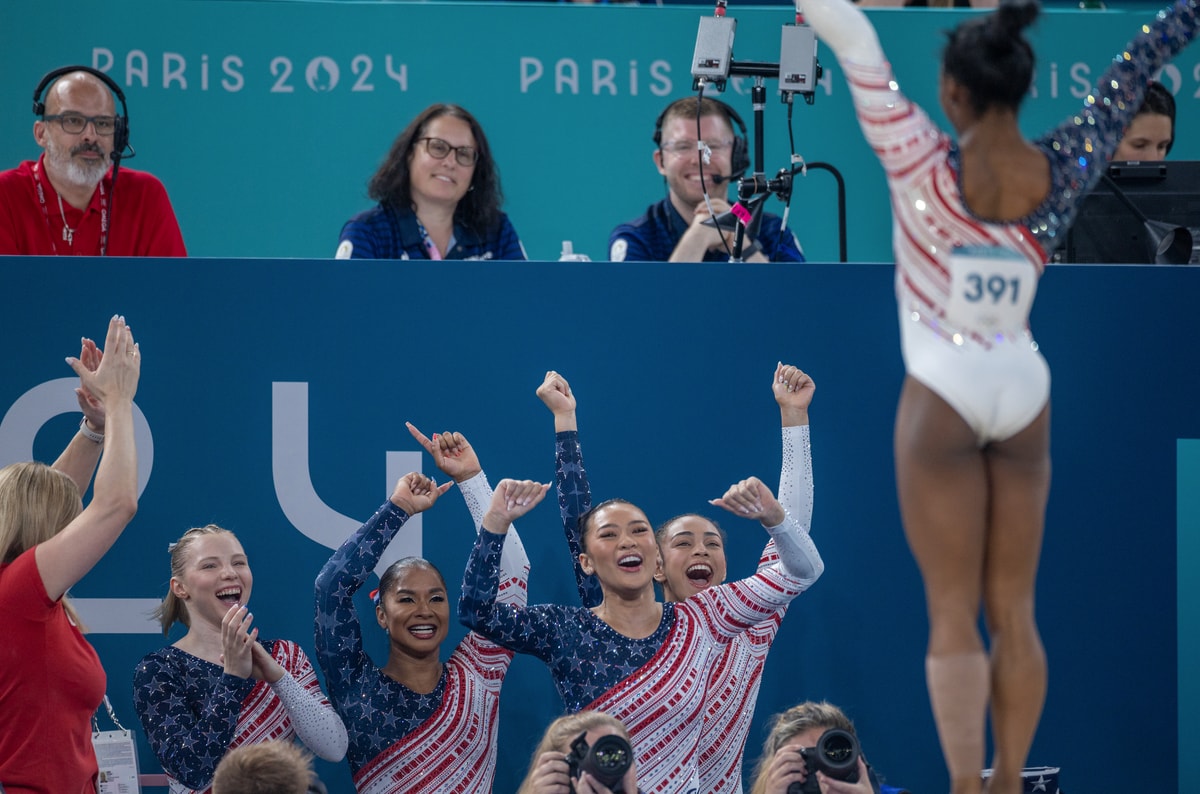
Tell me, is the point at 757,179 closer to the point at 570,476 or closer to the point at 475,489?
the point at 570,476

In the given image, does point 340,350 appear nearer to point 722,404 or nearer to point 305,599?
point 305,599

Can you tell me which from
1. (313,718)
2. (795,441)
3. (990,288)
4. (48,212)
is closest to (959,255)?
(990,288)

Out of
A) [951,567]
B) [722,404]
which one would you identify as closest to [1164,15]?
[951,567]

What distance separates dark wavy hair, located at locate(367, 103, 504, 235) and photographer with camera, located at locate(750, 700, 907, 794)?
1833mm

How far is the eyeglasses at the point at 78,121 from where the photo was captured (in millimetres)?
4379

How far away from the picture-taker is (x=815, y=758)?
10.7 ft

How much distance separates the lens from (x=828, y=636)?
432 centimetres

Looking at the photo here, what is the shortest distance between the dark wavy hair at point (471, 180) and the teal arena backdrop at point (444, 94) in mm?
1383

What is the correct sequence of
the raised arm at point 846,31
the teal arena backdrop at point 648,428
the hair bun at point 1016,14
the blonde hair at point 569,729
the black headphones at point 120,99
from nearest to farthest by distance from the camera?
1. the hair bun at point 1016,14
2. the raised arm at point 846,31
3. the blonde hair at point 569,729
4. the teal arena backdrop at point 648,428
5. the black headphones at point 120,99

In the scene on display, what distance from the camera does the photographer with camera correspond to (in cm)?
323

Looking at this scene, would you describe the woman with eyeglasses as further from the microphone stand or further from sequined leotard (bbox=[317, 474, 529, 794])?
sequined leotard (bbox=[317, 474, 529, 794])

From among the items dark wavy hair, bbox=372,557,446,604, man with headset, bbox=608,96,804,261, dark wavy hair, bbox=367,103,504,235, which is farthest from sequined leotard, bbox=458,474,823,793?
dark wavy hair, bbox=367,103,504,235

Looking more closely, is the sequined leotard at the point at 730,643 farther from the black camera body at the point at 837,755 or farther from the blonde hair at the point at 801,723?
the black camera body at the point at 837,755

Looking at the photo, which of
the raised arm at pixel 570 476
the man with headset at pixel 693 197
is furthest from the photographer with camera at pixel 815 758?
the man with headset at pixel 693 197
